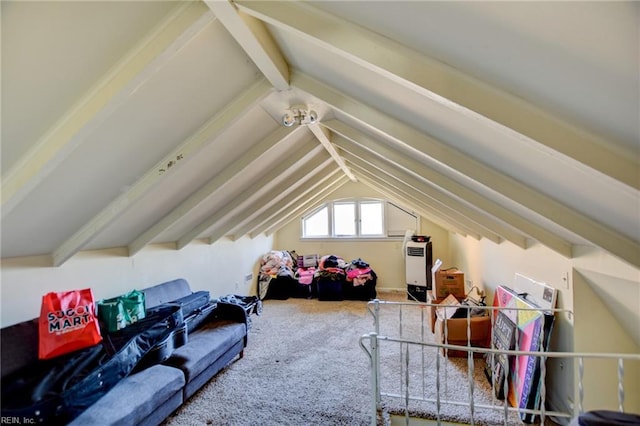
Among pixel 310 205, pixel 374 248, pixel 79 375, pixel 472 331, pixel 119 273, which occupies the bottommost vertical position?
pixel 472 331

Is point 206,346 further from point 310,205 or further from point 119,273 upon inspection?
point 310,205

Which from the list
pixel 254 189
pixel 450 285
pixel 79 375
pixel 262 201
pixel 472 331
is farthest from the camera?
pixel 262 201

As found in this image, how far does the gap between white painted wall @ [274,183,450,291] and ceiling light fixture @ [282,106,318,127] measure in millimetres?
4781

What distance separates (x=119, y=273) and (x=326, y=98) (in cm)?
256

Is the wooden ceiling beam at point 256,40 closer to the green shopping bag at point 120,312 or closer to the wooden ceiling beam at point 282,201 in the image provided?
the green shopping bag at point 120,312

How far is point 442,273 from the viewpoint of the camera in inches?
174

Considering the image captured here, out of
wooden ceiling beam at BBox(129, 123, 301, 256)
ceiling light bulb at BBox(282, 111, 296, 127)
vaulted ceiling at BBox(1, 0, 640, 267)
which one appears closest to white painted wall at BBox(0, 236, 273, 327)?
vaulted ceiling at BBox(1, 0, 640, 267)

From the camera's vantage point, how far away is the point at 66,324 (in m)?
2.06

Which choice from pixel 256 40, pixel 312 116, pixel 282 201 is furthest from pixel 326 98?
pixel 282 201

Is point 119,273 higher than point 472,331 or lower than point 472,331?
higher

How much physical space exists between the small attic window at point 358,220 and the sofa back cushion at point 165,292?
3953 millimetres

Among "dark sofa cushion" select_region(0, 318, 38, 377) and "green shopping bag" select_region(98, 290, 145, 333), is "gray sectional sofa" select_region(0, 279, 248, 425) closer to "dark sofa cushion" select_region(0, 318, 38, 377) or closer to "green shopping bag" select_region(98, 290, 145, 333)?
"dark sofa cushion" select_region(0, 318, 38, 377)

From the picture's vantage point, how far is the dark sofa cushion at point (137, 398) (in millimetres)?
1809

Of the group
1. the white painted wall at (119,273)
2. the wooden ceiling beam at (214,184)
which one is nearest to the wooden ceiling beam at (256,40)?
the wooden ceiling beam at (214,184)
